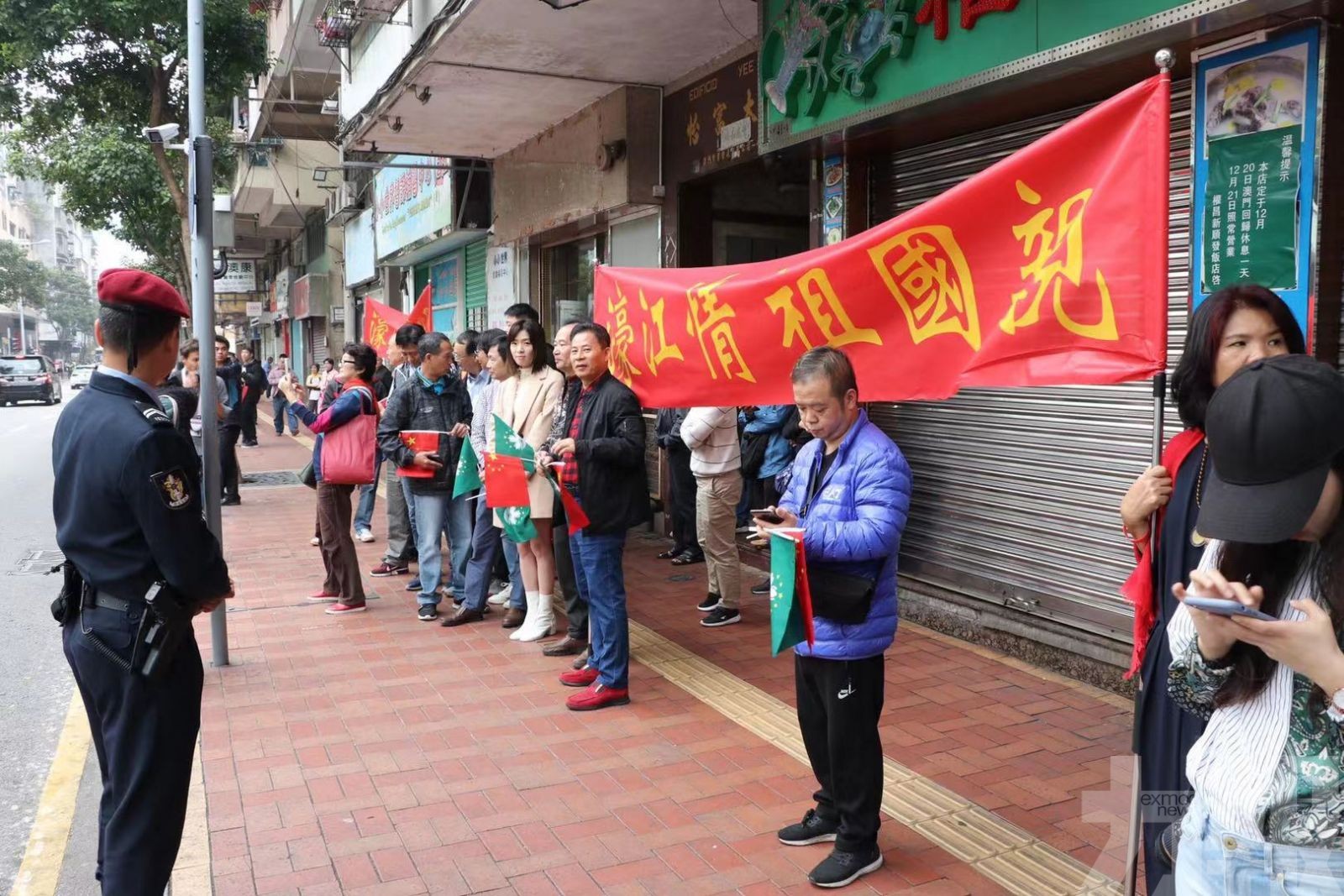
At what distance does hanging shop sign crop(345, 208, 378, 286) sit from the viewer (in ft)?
63.5

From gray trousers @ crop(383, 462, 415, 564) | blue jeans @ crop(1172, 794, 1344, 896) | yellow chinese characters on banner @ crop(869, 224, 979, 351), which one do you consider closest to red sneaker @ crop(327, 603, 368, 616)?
gray trousers @ crop(383, 462, 415, 564)

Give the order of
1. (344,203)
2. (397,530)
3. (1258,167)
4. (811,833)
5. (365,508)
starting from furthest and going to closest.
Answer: (344,203), (365,508), (397,530), (1258,167), (811,833)

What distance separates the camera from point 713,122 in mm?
8492

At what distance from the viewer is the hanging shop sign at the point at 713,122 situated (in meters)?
7.98

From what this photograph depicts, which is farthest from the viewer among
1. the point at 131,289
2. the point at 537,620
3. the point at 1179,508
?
the point at 537,620

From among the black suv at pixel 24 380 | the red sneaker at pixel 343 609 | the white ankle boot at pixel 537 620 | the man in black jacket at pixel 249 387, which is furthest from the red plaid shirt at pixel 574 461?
the black suv at pixel 24 380

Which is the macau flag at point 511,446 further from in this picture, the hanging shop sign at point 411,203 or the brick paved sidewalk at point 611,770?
the hanging shop sign at point 411,203

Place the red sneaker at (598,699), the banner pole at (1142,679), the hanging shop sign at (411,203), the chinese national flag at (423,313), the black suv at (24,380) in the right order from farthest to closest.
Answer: the black suv at (24,380), the hanging shop sign at (411,203), the chinese national flag at (423,313), the red sneaker at (598,699), the banner pole at (1142,679)

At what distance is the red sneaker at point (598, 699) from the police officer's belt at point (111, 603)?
261 centimetres

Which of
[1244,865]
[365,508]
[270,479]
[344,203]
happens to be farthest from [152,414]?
[344,203]

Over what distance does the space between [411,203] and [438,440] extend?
988 centimetres

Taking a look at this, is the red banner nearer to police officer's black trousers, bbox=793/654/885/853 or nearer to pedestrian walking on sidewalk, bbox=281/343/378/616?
police officer's black trousers, bbox=793/654/885/853

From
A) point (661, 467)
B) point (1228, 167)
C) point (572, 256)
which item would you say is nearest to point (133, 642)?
point (1228, 167)

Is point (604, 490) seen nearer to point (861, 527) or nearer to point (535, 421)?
point (535, 421)
